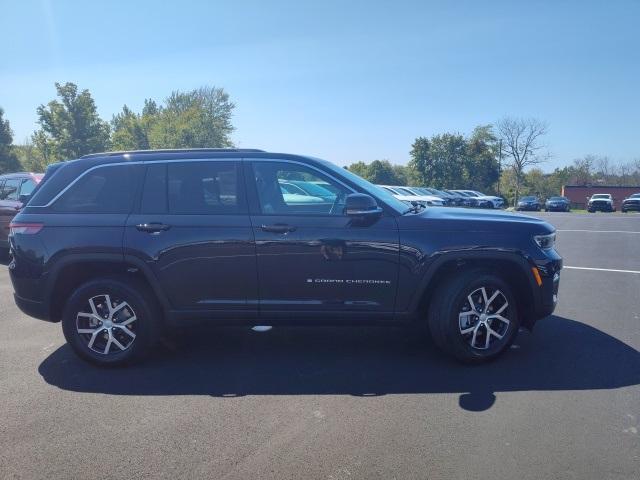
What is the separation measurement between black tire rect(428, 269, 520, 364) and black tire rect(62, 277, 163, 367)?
265 cm

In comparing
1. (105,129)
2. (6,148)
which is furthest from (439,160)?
(6,148)

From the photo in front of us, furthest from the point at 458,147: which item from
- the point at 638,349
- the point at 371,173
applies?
the point at 638,349

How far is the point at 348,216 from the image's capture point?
4.64 m

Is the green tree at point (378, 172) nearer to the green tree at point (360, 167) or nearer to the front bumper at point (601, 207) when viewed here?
the green tree at point (360, 167)

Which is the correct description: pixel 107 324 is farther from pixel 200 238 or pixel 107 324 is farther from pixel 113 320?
pixel 200 238

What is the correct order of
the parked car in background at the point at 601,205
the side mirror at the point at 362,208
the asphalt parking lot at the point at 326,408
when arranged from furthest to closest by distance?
1. the parked car in background at the point at 601,205
2. the side mirror at the point at 362,208
3. the asphalt parking lot at the point at 326,408

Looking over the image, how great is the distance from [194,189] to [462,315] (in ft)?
8.99

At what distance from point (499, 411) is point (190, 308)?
9.19 feet

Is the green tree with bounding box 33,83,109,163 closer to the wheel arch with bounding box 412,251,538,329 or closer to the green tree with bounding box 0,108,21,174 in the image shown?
the green tree with bounding box 0,108,21,174

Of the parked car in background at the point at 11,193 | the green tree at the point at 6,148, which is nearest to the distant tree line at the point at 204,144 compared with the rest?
the green tree at the point at 6,148

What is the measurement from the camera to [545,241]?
4.85m

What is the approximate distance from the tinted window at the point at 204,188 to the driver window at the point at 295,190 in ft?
0.79

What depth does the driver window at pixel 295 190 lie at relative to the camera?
478cm

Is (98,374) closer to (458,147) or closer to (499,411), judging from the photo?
(499,411)
